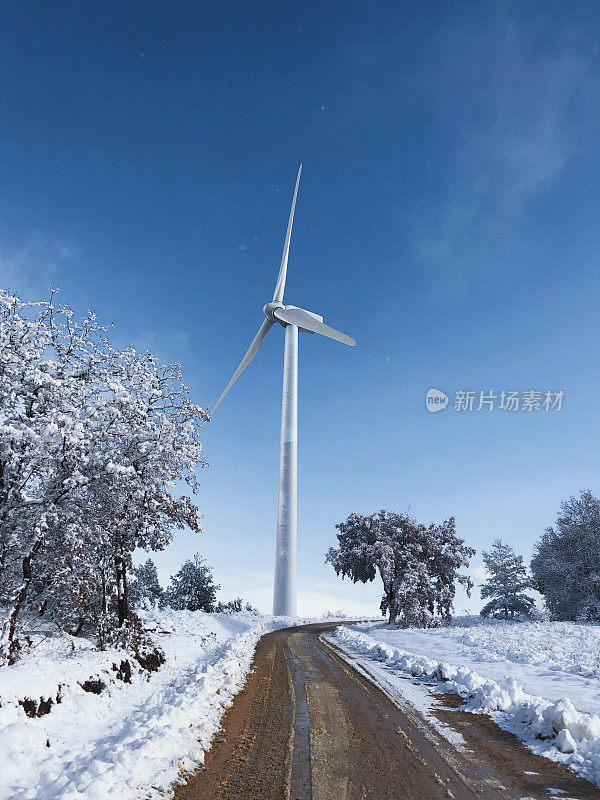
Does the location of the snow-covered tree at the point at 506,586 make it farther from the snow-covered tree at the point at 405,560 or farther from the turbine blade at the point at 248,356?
the turbine blade at the point at 248,356

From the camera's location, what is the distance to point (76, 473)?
13.3 m

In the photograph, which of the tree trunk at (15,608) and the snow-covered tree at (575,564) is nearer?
the tree trunk at (15,608)

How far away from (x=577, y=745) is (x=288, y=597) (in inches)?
1925

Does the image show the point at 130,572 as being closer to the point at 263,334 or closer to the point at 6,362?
the point at 6,362

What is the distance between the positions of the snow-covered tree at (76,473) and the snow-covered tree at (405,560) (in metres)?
29.5

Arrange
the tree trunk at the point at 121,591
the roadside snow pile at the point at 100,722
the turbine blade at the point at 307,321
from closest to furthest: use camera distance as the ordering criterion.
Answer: the roadside snow pile at the point at 100,722, the tree trunk at the point at 121,591, the turbine blade at the point at 307,321

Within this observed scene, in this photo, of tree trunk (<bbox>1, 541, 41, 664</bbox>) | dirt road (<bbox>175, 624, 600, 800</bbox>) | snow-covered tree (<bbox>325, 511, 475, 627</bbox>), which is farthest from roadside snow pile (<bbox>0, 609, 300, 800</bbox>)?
snow-covered tree (<bbox>325, 511, 475, 627</bbox>)

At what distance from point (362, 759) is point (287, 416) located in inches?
2097

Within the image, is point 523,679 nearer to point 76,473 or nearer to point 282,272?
point 76,473

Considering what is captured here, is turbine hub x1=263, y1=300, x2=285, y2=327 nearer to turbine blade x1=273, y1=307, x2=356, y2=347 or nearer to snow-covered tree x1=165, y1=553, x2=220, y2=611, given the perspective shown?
turbine blade x1=273, y1=307, x2=356, y2=347

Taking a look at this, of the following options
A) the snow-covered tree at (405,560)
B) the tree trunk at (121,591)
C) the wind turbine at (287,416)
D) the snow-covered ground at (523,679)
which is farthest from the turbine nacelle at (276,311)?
the tree trunk at (121,591)

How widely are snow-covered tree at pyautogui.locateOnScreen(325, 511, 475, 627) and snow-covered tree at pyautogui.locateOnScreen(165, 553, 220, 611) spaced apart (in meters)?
18.5

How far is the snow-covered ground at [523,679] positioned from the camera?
27.5ft

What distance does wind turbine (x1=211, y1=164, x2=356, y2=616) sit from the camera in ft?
179
